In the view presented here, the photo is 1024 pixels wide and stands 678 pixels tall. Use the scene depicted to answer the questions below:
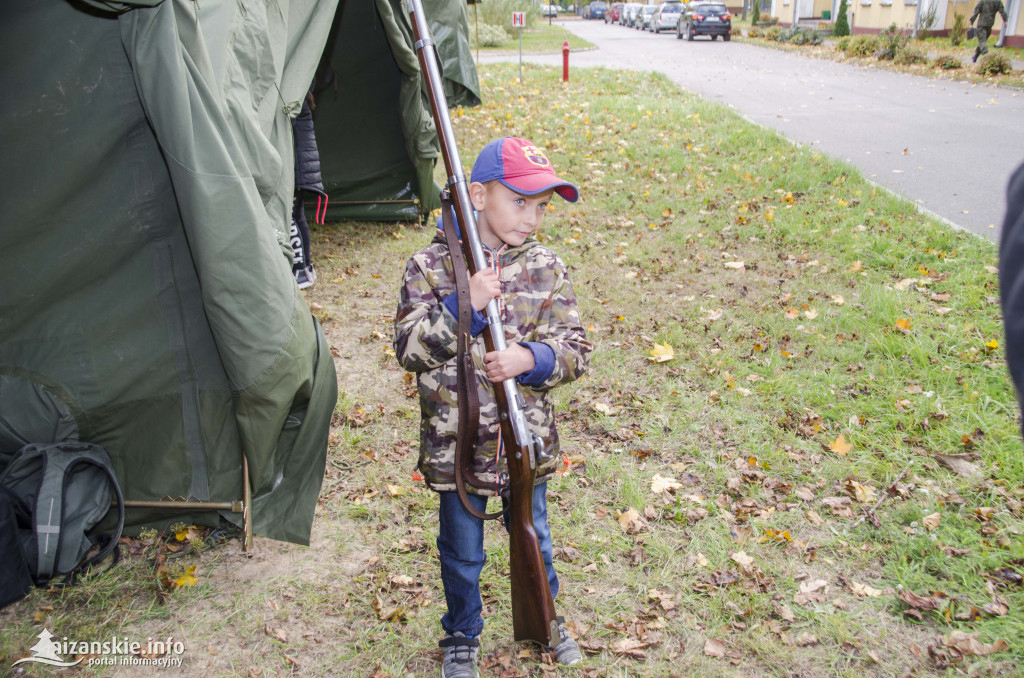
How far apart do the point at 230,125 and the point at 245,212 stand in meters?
0.43

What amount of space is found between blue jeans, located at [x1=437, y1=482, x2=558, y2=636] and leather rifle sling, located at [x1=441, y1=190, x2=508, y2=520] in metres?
0.08

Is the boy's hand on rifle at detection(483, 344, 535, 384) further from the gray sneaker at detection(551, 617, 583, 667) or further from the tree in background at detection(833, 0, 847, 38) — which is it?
the tree in background at detection(833, 0, 847, 38)

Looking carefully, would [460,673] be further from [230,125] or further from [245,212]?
[230,125]

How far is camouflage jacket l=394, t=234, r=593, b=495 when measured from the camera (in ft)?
7.90

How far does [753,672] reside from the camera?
9.01 ft

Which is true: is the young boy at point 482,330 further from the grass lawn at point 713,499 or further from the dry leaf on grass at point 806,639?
the dry leaf on grass at point 806,639

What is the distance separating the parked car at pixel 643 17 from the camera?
123ft

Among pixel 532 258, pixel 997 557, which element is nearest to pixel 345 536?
pixel 532 258

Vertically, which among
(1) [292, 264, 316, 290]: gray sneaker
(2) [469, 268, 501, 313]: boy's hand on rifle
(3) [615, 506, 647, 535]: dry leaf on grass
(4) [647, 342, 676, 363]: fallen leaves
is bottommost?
(3) [615, 506, 647, 535]: dry leaf on grass

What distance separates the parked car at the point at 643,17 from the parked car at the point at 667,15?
191cm

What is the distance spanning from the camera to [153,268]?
3117mm

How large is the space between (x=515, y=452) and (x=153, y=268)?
182 cm

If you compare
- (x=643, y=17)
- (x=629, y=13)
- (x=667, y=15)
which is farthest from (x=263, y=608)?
(x=629, y=13)

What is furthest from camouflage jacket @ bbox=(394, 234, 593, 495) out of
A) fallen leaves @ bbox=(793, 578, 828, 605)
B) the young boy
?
fallen leaves @ bbox=(793, 578, 828, 605)
